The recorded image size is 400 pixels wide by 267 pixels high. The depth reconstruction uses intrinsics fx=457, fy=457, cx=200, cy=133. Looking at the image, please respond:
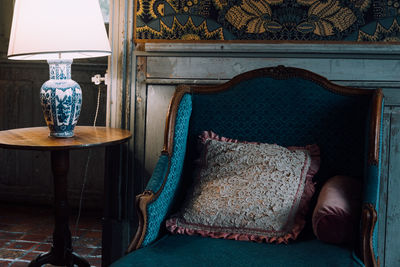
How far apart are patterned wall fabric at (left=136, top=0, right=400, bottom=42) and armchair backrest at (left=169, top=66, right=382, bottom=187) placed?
33 centimetres

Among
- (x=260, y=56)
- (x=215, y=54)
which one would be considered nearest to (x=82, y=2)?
(x=215, y=54)

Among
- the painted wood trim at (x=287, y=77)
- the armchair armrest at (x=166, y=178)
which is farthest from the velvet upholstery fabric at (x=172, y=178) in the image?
the painted wood trim at (x=287, y=77)

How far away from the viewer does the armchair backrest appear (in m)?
1.79

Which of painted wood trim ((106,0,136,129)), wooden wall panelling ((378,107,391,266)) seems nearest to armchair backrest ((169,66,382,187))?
wooden wall panelling ((378,107,391,266))

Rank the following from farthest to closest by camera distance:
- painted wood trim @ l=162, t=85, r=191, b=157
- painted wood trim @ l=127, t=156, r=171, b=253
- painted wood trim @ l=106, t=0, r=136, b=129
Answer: painted wood trim @ l=106, t=0, r=136, b=129
painted wood trim @ l=162, t=85, r=191, b=157
painted wood trim @ l=127, t=156, r=171, b=253

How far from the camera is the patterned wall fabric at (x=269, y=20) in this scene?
2059mm

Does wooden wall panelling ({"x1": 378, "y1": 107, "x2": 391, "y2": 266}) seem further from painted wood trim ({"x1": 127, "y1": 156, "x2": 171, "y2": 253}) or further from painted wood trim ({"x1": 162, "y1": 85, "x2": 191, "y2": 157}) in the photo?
painted wood trim ({"x1": 127, "y1": 156, "x2": 171, "y2": 253})

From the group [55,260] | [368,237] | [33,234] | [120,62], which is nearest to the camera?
[368,237]

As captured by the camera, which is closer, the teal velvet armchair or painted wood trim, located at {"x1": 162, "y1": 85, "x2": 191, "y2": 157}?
the teal velvet armchair

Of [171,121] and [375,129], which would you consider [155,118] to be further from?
[375,129]

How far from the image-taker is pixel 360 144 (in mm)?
1771

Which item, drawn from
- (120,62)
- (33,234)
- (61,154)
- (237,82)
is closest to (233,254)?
(237,82)

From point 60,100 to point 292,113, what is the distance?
964mm

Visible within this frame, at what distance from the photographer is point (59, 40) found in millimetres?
1815
